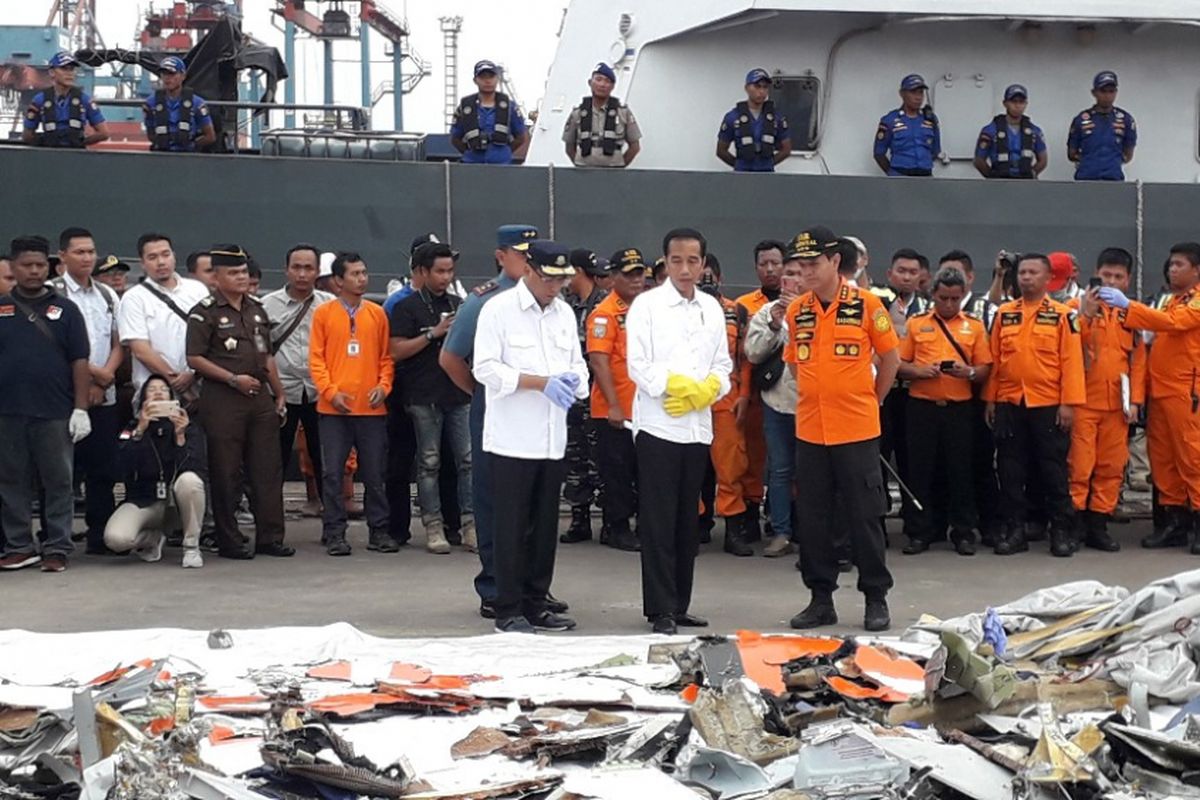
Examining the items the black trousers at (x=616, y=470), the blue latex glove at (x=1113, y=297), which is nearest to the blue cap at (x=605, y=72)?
the black trousers at (x=616, y=470)

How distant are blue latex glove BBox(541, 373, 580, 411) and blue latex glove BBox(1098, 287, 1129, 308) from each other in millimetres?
3929

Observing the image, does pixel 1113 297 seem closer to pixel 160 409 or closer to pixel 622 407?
pixel 622 407

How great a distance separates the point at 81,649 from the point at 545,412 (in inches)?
91.7

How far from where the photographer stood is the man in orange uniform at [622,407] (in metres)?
9.72

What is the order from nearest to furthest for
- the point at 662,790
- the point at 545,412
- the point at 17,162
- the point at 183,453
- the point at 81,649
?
1. the point at 662,790
2. the point at 81,649
3. the point at 545,412
4. the point at 183,453
5. the point at 17,162

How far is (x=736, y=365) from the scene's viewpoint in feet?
33.2

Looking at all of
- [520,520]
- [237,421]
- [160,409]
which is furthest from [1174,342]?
[160,409]

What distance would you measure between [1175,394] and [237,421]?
19.2 ft

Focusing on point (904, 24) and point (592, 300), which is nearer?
point (592, 300)

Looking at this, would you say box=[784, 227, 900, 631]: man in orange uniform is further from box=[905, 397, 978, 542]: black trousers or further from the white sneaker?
the white sneaker

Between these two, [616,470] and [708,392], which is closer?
[708,392]

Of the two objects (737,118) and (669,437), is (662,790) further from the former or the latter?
(737,118)

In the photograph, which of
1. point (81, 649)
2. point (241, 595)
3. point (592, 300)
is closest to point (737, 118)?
point (592, 300)

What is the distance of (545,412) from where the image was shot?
761 cm
